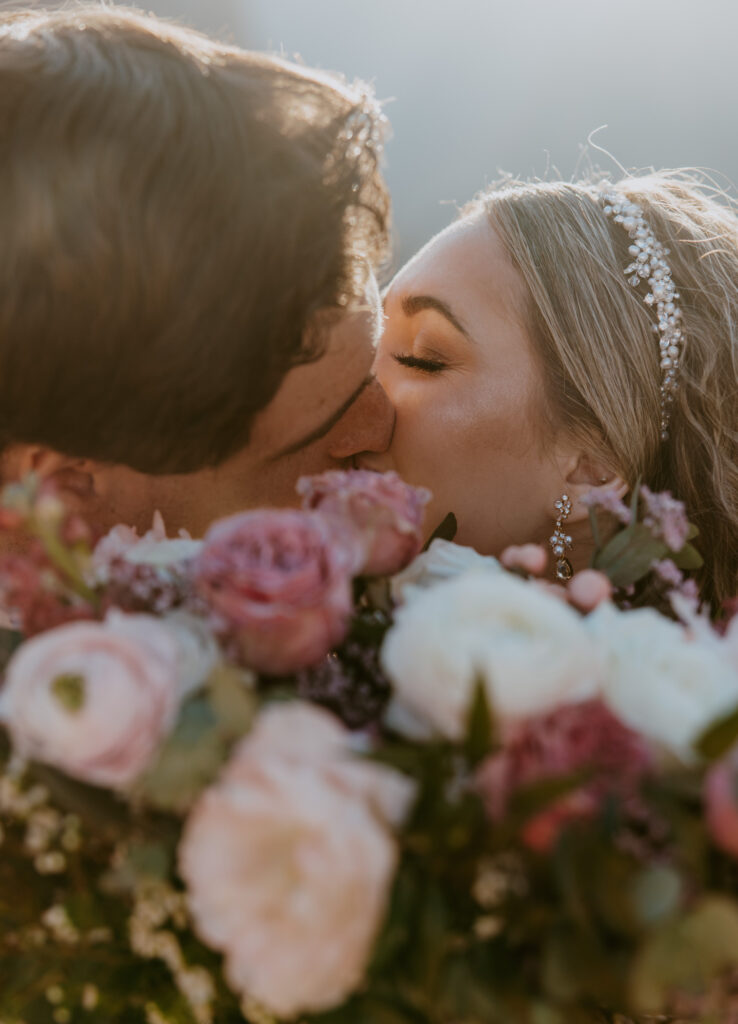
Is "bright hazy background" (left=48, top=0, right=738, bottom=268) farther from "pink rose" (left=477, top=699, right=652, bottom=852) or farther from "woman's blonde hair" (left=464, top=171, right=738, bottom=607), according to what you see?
"pink rose" (left=477, top=699, right=652, bottom=852)

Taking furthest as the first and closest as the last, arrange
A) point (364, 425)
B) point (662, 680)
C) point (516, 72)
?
point (516, 72)
point (364, 425)
point (662, 680)

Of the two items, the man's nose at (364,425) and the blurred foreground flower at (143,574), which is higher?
the blurred foreground flower at (143,574)

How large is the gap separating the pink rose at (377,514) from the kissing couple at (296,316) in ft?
0.97

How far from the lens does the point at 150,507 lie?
1388 mm

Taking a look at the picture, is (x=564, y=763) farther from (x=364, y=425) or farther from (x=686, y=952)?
(x=364, y=425)

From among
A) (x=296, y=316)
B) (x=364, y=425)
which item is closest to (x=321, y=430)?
(x=364, y=425)

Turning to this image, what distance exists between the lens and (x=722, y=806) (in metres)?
0.60

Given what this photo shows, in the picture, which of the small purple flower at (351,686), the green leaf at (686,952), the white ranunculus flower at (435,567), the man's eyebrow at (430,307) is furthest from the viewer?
the man's eyebrow at (430,307)

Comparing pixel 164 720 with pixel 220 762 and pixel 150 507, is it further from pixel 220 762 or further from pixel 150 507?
pixel 150 507

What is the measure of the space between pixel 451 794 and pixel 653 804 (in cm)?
15

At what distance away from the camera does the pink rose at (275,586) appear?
0.74m

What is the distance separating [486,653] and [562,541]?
1.17 metres

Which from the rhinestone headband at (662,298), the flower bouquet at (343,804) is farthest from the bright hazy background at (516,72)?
the flower bouquet at (343,804)

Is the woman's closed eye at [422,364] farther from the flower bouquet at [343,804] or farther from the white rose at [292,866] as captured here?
the white rose at [292,866]
